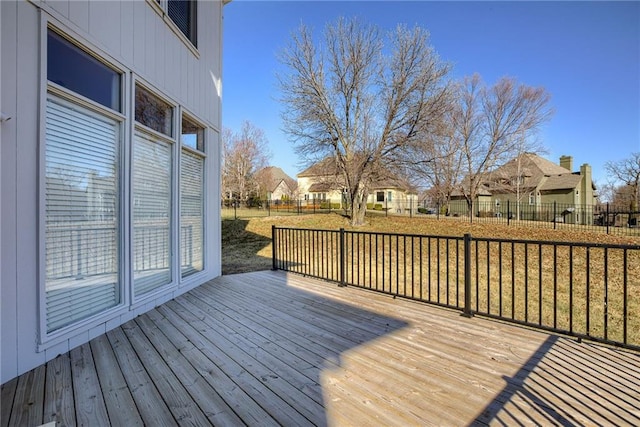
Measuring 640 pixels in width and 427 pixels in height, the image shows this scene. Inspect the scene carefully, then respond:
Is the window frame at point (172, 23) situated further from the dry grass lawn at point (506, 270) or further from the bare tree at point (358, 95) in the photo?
the bare tree at point (358, 95)

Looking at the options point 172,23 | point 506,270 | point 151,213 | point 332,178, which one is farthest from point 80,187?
point 332,178

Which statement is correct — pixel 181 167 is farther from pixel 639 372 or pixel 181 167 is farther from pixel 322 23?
pixel 322 23

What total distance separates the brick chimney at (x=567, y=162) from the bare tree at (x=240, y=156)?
1109 inches

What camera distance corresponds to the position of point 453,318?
3.19 m

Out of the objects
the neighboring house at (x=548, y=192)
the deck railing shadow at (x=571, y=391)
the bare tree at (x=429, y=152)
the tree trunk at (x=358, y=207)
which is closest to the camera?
the deck railing shadow at (x=571, y=391)

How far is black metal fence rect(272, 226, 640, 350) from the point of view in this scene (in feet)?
9.62

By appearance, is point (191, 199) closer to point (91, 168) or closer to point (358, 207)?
point (91, 168)

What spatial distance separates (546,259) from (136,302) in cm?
966

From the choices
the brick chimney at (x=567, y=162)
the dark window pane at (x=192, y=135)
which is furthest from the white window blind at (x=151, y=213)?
the brick chimney at (x=567, y=162)

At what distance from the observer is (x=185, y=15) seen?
439cm

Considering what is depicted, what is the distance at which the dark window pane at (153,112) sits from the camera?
334 centimetres

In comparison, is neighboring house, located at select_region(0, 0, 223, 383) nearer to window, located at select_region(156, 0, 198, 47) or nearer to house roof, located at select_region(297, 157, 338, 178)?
window, located at select_region(156, 0, 198, 47)

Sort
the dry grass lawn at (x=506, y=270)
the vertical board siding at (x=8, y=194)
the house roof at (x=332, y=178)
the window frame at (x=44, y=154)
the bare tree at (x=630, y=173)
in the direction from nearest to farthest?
the vertical board siding at (x=8, y=194), the window frame at (x=44, y=154), the dry grass lawn at (x=506, y=270), the house roof at (x=332, y=178), the bare tree at (x=630, y=173)

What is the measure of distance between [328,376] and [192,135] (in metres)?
3.98
